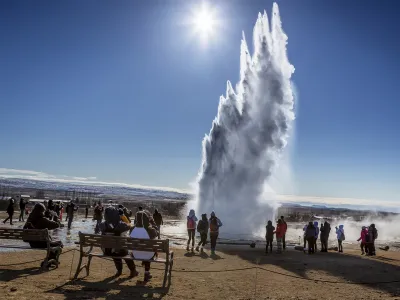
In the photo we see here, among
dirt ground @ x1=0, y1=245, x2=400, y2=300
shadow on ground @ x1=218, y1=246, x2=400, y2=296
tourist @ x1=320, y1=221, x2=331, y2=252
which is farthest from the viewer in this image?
tourist @ x1=320, y1=221, x2=331, y2=252

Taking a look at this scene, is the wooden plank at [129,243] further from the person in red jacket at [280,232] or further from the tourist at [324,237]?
the tourist at [324,237]

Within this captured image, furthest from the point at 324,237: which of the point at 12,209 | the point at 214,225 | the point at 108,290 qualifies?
the point at 12,209

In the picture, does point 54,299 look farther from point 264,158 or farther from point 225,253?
point 264,158

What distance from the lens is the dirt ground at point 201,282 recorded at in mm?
8297

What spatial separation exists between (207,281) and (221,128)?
31481 millimetres

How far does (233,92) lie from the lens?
4062 centimetres

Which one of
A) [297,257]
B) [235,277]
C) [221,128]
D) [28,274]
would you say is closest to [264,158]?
[221,128]

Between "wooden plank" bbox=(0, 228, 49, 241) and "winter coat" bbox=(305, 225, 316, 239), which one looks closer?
"wooden plank" bbox=(0, 228, 49, 241)

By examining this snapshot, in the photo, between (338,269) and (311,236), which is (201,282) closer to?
(338,269)

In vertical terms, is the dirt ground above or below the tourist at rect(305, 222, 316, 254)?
below

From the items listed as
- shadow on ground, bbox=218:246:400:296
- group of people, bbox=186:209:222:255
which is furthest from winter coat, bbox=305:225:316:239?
group of people, bbox=186:209:222:255

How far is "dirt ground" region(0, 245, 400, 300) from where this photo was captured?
8297mm

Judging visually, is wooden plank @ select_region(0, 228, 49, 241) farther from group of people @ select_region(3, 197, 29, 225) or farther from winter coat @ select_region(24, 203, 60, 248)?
group of people @ select_region(3, 197, 29, 225)

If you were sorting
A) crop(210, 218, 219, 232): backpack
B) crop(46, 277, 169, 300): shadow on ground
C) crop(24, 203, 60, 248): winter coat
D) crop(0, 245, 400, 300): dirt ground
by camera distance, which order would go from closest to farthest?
crop(46, 277, 169, 300): shadow on ground → crop(0, 245, 400, 300): dirt ground → crop(24, 203, 60, 248): winter coat → crop(210, 218, 219, 232): backpack
